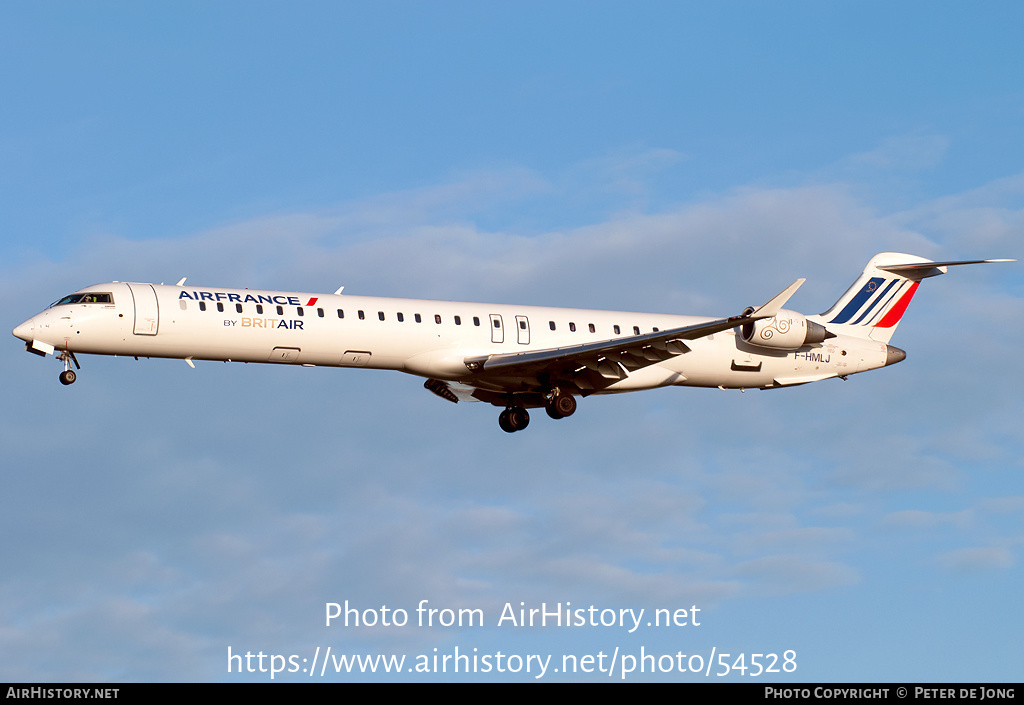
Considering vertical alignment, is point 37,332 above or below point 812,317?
below

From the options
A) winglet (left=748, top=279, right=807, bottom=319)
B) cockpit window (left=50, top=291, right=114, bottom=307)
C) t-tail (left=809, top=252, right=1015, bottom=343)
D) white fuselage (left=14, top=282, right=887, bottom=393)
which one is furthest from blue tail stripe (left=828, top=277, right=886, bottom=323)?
cockpit window (left=50, top=291, right=114, bottom=307)

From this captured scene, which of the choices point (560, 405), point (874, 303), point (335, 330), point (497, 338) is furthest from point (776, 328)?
point (335, 330)

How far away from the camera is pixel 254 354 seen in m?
33.6

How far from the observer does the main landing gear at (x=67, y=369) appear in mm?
32406

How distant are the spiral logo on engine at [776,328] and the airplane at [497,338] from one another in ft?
0.09

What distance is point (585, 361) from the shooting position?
118 ft

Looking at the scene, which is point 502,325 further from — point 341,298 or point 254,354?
point 254,354

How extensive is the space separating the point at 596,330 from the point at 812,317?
27.1ft

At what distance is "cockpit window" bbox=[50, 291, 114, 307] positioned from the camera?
32781mm

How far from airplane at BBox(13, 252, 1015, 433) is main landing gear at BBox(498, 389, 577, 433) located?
0.04 meters

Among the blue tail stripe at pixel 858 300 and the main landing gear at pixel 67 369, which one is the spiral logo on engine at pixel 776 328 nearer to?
the blue tail stripe at pixel 858 300

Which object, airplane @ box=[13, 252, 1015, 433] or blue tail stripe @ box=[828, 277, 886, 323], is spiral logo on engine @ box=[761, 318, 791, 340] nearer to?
airplane @ box=[13, 252, 1015, 433]
